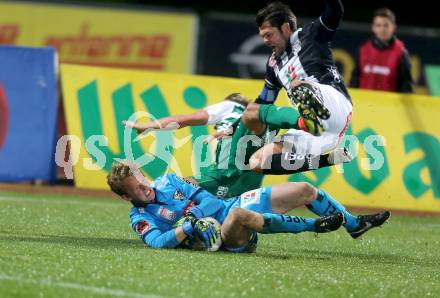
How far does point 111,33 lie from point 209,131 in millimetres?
8171

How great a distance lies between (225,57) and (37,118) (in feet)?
26.1

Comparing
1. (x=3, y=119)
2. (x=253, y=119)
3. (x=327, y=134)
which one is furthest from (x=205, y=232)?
(x=3, y=119)

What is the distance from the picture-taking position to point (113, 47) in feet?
68.1

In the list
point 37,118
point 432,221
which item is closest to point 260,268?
A: point 432,221

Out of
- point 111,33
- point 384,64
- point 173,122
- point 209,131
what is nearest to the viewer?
point 173,122

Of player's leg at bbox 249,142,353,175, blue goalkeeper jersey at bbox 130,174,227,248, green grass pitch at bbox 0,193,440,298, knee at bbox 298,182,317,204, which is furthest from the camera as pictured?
player's leg at bbox 249,142,353,175

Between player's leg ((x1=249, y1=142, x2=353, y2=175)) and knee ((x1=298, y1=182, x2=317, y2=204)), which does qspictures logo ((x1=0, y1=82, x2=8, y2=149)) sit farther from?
knee ((x1=298, y1=182, x2=317, y2=204))

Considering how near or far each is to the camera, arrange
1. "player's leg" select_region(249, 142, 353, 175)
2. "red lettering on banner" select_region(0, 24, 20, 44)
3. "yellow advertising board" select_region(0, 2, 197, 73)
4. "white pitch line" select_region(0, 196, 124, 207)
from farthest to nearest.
Result: 1. "yellow advertising board" select_region(0, 2, 197, 73)
2. "red lettering on banner" select_region(0, 24, 20, 44)
3. "white pitch line" select_region(0, 196, 124, 207)
4. "player's leg" select_region(249, 142, 353, 175)

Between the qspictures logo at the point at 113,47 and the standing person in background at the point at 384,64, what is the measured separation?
6836 millimetres

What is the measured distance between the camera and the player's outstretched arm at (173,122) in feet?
28.1

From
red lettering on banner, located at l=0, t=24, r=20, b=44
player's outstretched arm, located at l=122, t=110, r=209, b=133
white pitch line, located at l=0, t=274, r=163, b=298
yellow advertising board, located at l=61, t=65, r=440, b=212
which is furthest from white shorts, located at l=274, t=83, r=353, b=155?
red lettering on banner, located at l=0, t=24, r=20, b=44

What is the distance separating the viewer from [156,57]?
68.4 feet

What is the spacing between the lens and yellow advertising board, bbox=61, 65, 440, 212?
13.1m

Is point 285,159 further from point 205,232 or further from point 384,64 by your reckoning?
point 384,64
